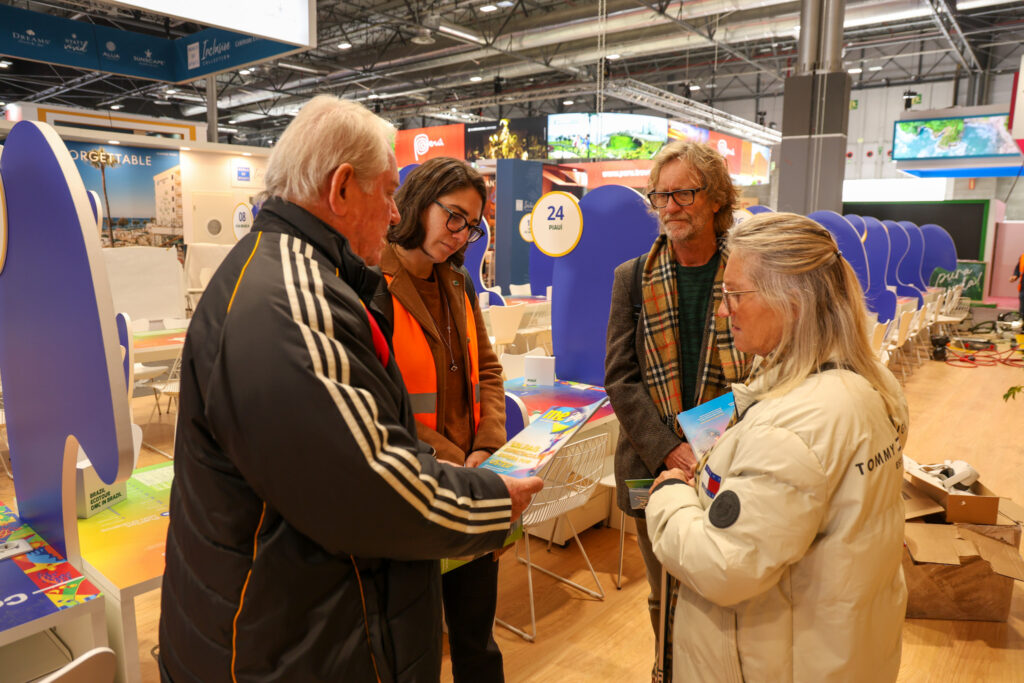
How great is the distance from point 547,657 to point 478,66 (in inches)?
609

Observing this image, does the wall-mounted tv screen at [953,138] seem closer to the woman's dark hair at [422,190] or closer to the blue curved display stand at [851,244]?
the blue curved display stand at [851,244]

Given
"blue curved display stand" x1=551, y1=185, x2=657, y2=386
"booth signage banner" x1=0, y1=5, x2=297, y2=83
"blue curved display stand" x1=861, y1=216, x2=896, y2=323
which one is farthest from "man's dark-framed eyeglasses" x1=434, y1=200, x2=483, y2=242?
"blue curved display stand" x1=861, y1=216, x2=896, y2=323

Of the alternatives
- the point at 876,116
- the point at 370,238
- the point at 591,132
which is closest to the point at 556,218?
the point at 370,238

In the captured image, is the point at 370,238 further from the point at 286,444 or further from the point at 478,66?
the point at 478,66

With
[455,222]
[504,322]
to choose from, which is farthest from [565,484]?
[504,322]

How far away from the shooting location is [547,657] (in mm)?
2715

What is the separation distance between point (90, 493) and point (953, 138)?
15.7m

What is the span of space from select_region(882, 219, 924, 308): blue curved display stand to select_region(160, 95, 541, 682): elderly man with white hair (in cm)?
980

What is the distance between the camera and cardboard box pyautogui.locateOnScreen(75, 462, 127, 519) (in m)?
2.07

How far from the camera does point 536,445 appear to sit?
5.08 ft

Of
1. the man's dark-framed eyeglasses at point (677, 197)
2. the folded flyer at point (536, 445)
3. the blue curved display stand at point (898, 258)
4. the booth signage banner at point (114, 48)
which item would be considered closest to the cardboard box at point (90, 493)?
the folded flyer at point (536, 445)

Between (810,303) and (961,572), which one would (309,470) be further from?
(961,572)

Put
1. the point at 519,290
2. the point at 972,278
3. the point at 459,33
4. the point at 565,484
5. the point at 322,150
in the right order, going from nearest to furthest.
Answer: the point at 322,150 → the point at 565,484 → the point at 519,290 → the point at 972,278 → the point at 459,33

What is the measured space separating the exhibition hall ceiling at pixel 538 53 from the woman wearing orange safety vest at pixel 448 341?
7.11 metres
